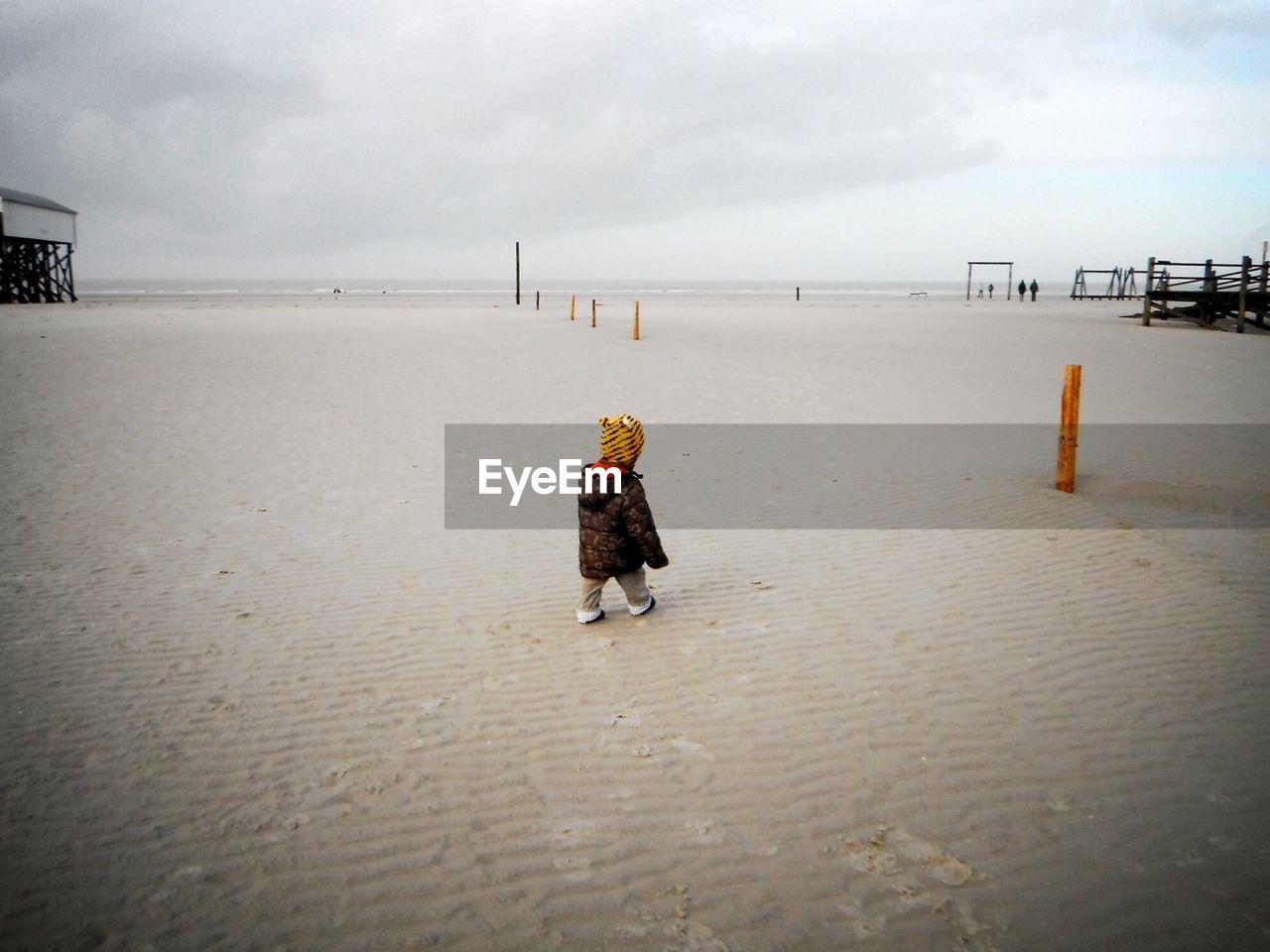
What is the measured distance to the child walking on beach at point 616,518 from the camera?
19.5ft

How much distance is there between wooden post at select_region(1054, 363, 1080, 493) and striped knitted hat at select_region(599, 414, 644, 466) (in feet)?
22.6

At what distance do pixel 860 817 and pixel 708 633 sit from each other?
7.67 feet

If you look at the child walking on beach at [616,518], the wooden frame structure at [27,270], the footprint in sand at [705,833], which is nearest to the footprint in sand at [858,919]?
the footprint in sand at [705,833]

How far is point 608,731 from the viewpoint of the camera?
498 centimetres

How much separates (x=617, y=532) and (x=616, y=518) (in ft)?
0.42

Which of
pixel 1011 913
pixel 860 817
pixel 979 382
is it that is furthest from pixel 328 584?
pixel 979 382

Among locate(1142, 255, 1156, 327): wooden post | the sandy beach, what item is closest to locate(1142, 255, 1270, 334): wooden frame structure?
locate(1142, 255, 1156, 327): wooden post

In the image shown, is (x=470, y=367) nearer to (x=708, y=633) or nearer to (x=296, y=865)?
(x=708, y=633)

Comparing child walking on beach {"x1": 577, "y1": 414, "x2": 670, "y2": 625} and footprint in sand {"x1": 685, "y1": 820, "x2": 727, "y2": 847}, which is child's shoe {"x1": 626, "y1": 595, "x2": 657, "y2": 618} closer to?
child walking on beach {"x1": 577, "y1": 414, "x2": 670, "y2": 625}

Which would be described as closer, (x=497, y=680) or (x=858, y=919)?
(x=858, y=919)

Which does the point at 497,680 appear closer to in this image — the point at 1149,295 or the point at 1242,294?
the point at 1242,294

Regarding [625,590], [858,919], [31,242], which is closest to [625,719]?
[625,590]

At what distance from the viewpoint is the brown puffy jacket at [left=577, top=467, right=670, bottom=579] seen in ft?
19.8

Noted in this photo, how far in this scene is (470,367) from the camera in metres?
20.4
